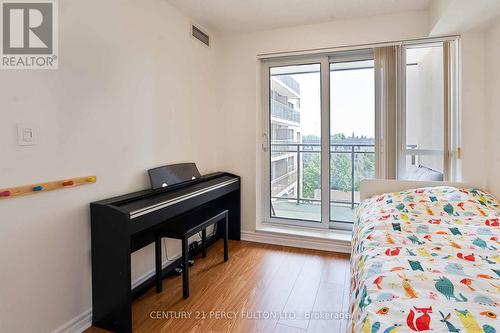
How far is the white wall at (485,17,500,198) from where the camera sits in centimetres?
229

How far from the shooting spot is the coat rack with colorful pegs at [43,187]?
1.40m

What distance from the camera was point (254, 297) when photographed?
7.03 feet

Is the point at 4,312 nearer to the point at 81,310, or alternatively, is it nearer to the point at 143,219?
the point at 81,310

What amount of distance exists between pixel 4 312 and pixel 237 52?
307cm

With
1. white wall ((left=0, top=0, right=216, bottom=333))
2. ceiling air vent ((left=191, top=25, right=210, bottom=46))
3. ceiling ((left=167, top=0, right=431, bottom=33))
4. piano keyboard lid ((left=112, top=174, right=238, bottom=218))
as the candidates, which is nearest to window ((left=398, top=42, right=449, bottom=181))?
ceiling ((left=167, top=0, right=431, bottom=33))

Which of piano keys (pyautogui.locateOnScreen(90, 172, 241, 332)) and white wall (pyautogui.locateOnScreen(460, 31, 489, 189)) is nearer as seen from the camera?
piano keys (pyautogui.locateOnScreen(90, 172, 241, 332))

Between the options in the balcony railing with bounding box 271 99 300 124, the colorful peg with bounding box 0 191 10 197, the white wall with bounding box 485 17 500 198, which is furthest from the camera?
the balcony railing with bounding box 271 99 300 124

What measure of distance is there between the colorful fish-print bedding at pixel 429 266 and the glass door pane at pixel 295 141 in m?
1.26

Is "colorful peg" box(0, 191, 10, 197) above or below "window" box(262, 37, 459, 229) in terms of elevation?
below

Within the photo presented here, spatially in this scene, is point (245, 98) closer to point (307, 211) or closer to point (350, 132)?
point (350, 132)

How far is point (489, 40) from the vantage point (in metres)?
2.40

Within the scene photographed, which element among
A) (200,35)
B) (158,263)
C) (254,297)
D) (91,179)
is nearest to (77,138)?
(91,179)

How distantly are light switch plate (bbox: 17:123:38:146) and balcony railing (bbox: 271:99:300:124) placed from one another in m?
2.48

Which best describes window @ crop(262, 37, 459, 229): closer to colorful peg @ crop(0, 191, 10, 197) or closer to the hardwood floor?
the hardwood floor
